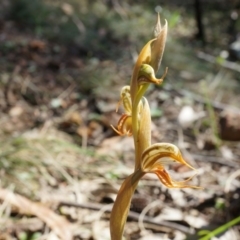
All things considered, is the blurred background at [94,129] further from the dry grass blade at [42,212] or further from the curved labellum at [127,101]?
the curved labellum at [127,101]

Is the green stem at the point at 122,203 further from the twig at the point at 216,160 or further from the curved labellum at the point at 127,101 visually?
the twig at the point at 216,160

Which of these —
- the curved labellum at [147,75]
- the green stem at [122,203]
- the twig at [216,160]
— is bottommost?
the green stem at [122,203]

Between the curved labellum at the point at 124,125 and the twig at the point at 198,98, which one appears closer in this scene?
the curved labellum at the point at 124,125

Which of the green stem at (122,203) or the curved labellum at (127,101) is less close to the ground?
the curved labellum at (127,101)

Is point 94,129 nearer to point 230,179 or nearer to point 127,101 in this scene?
point 230,179

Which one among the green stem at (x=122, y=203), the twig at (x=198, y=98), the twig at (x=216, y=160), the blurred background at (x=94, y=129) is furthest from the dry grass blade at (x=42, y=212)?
the twig at (x=198, y=98)

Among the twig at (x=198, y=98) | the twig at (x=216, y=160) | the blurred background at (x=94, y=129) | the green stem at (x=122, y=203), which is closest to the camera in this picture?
the green stem at (x=122, y=203)

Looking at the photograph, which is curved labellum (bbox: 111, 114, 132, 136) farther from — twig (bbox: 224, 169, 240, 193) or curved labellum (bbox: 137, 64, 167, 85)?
twig (bbox: 224, 169, 240, 193)

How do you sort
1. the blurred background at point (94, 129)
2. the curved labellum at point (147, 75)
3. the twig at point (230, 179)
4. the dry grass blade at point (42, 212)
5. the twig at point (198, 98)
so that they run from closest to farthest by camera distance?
the curved labellum at point (147, 75) < the dry grass blade at point (42, 212) < the blurred background at point (94, 129) < the twig at point (230, 179) < the twig at point (198, 98)
